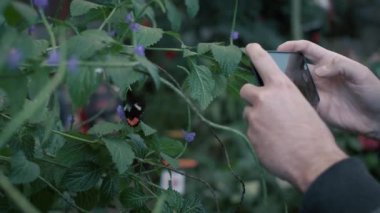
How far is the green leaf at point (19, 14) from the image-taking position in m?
0.91

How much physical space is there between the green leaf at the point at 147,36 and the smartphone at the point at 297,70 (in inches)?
6.8

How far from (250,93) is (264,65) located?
0.15ft

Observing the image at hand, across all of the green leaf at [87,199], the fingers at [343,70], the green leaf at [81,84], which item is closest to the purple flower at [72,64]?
the green leaf at [81,84]

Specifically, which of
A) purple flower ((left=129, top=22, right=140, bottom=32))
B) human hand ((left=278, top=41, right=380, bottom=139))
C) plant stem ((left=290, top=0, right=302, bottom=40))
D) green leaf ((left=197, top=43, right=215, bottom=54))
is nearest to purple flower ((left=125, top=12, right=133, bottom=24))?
purple flower ((left=129, top=22, right=140, bottom=32))

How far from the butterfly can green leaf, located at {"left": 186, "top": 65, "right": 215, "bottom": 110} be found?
12cm

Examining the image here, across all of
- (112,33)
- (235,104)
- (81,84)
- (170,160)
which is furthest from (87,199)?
(235,104)

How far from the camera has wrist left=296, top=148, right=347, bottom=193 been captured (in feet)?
3.41

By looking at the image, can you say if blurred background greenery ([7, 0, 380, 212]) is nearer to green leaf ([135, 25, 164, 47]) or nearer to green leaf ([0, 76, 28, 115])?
green leaf ([135, 25, 164, 47])

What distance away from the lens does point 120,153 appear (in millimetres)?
1142

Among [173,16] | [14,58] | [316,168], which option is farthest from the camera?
[173,16]

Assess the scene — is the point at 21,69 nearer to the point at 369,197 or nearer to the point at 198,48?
the point at 198,48

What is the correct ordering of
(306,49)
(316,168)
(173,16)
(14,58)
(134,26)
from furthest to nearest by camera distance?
(306,49) → (173,16) → (134,26) → (316,168) → (14,58)

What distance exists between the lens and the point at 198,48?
1.24 meters

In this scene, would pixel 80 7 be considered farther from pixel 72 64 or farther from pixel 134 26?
pixel 72 64
